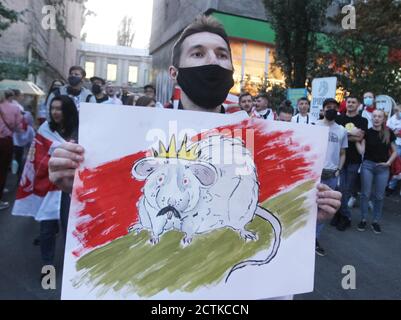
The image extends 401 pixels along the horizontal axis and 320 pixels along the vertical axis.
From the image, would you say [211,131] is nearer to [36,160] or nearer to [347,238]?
[36,160]

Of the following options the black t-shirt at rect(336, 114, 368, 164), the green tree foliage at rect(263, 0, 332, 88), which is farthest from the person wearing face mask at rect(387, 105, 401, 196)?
the green tree foliage at rect(263, 0, 332, 88)

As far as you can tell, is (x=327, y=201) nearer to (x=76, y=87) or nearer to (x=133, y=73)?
(x=76, y=87)

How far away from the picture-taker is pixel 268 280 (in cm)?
134

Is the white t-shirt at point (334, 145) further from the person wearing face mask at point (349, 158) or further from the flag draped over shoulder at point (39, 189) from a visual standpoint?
the flag draped over shoulder at point (39, 189)

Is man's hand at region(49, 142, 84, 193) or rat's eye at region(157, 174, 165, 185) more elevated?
man's hand at region(49, 142, 84, 193)

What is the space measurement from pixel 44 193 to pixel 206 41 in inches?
96.7

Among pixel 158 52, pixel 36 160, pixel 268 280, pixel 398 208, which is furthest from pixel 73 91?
pixel 158 52

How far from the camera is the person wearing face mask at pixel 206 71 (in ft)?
4.81

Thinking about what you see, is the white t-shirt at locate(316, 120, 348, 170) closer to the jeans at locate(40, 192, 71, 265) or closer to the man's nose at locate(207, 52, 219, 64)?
the jeans at locate(40, 192, 71, 265)

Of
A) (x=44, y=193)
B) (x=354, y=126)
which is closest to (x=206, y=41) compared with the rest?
(x=44, y=193)

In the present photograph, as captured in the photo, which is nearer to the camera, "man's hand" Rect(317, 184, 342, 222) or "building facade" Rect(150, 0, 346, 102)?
"man's hand" Rect(317, 184, 342, 222)

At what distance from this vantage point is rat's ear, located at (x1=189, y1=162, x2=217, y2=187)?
4.19 ft

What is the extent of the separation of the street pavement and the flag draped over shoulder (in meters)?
0.54
